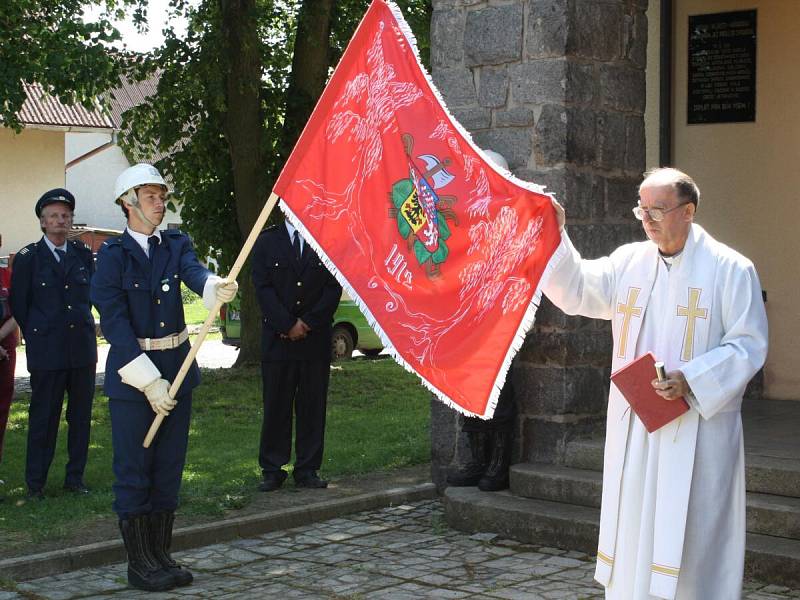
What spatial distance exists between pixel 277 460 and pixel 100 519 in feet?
4.91

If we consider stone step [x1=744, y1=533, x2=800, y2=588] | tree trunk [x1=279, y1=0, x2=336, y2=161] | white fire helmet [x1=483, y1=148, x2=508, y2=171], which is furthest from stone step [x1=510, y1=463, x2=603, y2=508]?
tree trunk [x1=279, y1=0, x2=336, y2=161]

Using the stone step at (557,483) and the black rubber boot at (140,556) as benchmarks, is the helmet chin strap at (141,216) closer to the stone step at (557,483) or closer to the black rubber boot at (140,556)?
the black rubber boot at (140,556)

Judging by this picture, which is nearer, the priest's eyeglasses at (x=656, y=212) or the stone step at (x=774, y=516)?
the priest's eyeglasses at (x=656, y=212)

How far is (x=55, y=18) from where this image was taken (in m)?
16.9

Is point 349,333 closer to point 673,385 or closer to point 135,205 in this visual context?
point 135,205

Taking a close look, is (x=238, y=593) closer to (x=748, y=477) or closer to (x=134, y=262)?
(x=134, y=262)

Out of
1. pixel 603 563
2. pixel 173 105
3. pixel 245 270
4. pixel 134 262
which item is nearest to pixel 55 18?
pixel 173 105

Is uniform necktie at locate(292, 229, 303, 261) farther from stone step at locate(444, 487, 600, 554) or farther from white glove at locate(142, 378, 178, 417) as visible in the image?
white glove at locate(142, 378, 178, 417)

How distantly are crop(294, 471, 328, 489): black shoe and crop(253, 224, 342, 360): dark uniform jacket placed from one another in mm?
848

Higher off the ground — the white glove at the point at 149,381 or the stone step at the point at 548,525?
the white glove at the point at 149,381

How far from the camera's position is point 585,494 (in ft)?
26.3

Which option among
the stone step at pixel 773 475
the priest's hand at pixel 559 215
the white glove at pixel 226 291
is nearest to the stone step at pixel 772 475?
the stone step at pixel 773 475

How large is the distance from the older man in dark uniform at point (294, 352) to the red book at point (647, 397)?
176 inches

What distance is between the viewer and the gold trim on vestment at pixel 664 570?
5.10 meters
